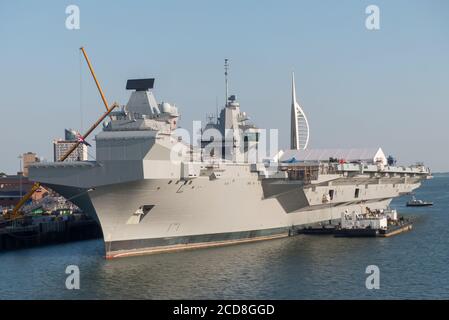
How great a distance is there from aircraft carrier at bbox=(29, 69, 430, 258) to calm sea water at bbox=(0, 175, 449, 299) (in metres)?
1.13

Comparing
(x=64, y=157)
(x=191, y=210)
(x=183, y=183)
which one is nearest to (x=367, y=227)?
(x=191, y=210)

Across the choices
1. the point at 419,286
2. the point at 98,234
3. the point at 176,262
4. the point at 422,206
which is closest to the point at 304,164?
the point at 176,262

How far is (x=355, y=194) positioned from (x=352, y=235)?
5.34 m

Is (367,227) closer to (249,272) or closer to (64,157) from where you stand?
(249,272)

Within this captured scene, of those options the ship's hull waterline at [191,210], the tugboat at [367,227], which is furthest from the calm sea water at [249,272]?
the tugboat at [367,227]

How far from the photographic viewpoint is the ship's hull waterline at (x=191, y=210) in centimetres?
2573

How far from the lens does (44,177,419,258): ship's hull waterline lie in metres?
25.7

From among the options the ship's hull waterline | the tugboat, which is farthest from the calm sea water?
the tugboat

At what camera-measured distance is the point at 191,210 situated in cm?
2772

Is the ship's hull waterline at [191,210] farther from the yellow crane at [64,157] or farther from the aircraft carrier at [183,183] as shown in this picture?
the yellow crane at [64,157]

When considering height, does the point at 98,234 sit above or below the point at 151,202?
below

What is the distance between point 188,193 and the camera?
27.2 meters

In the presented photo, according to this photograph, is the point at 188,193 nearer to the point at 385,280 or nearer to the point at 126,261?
the point at 126,261

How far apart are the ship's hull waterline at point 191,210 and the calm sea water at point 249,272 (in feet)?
2.46
